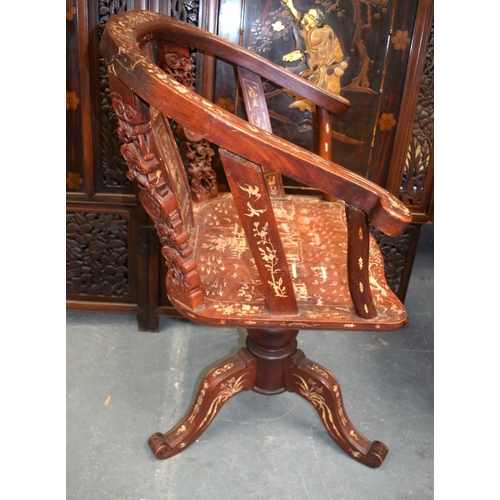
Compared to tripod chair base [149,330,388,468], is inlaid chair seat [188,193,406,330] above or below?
above

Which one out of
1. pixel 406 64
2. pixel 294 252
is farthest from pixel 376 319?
pixel 406 64

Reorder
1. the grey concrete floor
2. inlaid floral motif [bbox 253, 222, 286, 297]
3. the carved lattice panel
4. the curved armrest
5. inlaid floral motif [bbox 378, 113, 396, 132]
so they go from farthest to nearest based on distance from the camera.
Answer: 1. the carved lattice panel
2. inlaid floral motif [bbox 378, 113, 396, 132]
3. the grey concrete floor
4. inlaid floral motif [bbox 253, 222, 286, 297]
5. the curved armrest

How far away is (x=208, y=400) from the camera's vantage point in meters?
1.34

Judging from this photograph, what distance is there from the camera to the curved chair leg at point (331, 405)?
1360 millimetres

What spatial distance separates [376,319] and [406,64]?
2.64ft

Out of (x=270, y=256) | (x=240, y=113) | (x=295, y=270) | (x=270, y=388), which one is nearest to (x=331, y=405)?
(x=270, y=388)

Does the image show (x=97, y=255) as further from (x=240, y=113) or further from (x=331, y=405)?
(x=331, y=405)

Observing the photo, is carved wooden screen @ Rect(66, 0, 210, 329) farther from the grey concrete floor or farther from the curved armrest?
the curved armrest

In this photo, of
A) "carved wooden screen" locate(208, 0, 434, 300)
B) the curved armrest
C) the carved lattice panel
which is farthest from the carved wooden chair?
the carved lattice panel

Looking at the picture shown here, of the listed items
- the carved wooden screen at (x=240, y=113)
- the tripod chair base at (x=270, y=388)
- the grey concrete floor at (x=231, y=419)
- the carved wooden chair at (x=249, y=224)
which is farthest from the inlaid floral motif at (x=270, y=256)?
the carved wooden screen at (x=240, y=113)

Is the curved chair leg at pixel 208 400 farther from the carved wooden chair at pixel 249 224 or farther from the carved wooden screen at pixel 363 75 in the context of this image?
the carved wooden screen at pixel 363 75

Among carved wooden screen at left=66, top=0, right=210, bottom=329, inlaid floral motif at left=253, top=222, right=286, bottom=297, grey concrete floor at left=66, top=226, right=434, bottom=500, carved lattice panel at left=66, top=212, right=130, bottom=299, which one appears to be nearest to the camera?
inlaid floral motif at left=253, top=222, right=286, bottom=297

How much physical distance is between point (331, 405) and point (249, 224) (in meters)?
0.62

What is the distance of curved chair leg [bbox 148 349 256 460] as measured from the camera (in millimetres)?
1347
